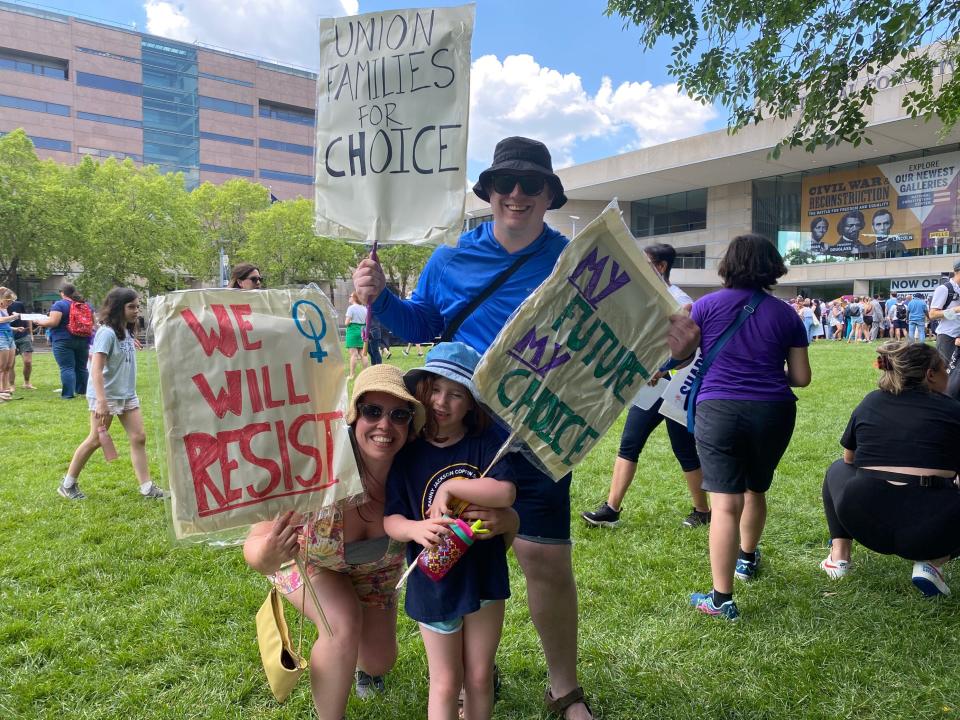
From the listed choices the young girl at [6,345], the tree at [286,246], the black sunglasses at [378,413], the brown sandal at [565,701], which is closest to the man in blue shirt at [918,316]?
the brown sandal at [565,701]

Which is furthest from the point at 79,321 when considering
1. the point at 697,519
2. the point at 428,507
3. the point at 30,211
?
the point at 30,211

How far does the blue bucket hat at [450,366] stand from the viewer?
85.0 inches

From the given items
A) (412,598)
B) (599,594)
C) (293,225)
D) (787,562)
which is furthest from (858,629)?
(293,225)

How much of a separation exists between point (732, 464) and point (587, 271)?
6.19 feet

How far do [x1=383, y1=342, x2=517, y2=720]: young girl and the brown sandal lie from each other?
48 centimetres

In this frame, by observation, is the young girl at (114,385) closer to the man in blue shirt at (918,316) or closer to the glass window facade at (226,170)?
→ the man in blue shirt at (918,316)

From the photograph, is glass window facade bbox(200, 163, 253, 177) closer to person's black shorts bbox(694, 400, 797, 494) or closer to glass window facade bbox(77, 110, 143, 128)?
glass window facade bbox(77, 110, 143, 128)

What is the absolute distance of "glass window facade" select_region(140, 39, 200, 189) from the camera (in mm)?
65312

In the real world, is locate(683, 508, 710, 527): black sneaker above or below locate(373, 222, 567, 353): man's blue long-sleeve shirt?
below

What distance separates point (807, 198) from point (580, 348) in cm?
4735

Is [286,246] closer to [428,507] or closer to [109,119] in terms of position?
[109,119]

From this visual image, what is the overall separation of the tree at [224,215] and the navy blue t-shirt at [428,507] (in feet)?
139

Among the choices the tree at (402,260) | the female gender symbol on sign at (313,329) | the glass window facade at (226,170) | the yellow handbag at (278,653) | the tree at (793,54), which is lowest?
the yellow handbag at (278,653)

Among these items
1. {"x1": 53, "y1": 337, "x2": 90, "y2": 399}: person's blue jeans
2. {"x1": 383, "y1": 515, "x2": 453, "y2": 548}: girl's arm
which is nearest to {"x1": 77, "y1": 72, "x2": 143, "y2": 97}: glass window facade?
{"x1": 53, "y1": 337, "x2": 90, "y2": 399}: person's blue jeans
